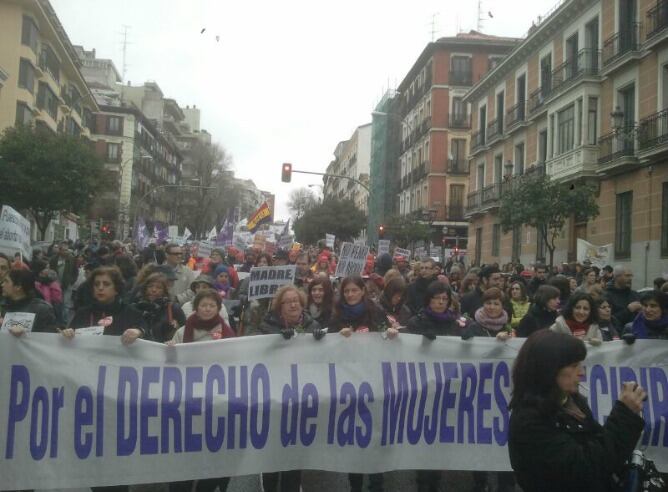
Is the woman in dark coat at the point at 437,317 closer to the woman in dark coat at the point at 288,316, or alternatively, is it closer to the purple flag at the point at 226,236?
the woman in dark coat at the point at 288,316

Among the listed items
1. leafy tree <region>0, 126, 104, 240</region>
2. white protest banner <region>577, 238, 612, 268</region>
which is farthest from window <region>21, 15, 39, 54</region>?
white protest banner <region>577, 238, 612, 268</region>

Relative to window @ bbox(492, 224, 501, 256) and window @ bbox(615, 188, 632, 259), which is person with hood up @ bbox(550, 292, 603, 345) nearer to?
window @ bbox(615, 188, 632, 259)

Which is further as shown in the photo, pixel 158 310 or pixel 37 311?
pixel 158 310

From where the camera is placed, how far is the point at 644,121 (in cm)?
2173

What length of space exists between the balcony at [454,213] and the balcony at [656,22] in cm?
2996

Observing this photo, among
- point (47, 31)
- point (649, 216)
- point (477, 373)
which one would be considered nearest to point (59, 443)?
point (477, 373)

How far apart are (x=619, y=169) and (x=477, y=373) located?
1991 cm

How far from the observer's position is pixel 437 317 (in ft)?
18.4

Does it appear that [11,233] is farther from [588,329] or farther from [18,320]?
[588,329]

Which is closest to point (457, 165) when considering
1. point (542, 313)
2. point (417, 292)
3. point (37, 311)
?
point (417, 292)

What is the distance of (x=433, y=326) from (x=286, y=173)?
2721 centimetres

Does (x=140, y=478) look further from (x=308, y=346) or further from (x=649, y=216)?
(x=649, y=216)

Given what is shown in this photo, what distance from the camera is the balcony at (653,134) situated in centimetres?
2064

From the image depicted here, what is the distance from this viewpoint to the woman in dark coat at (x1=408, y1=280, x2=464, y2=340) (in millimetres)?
5594
